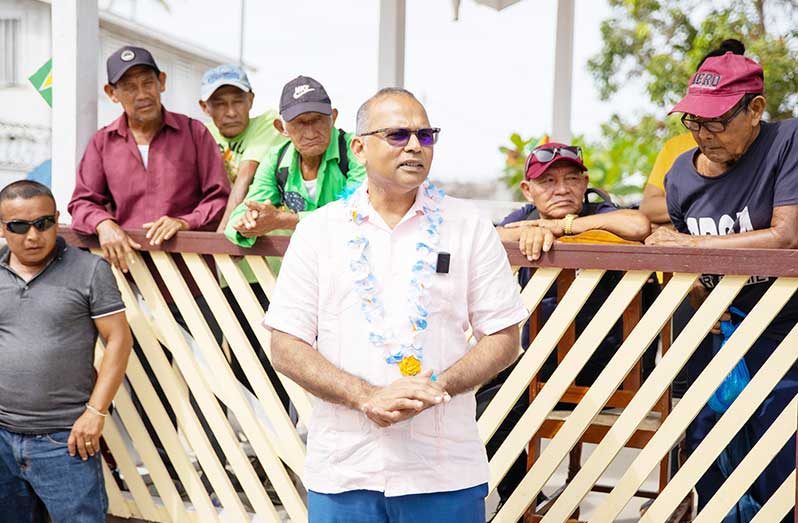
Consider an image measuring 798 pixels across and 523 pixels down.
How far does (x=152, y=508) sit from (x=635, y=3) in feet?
71.1

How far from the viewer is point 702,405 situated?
328 cm

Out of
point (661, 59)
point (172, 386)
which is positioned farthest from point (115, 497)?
point (661, 59)

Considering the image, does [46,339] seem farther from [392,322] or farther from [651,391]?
[651,391]

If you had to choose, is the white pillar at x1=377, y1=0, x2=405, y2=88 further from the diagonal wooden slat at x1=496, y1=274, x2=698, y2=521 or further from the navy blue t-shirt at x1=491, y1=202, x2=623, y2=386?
the diagonal wooden slat at x1=496, y1=274, x2=698, y2=521

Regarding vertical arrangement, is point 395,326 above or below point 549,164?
below

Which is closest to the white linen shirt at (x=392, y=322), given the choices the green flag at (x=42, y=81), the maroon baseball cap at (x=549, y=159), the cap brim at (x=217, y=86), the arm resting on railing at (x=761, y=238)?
the arm resting on railing at (x=761, y=238)

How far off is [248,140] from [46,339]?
4.89 feet

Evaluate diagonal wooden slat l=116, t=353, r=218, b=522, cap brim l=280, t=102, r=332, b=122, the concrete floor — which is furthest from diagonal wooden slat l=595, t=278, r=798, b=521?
cap brim l=280, t=102, r=332, b=122

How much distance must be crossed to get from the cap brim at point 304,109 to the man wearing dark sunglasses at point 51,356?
36.7 inches

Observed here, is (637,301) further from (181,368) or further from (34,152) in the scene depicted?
(34,152)

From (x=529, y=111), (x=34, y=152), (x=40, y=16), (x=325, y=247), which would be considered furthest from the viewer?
(x=529, y=111)

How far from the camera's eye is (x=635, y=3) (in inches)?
925

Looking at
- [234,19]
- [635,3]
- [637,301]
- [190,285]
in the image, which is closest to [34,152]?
[635,3]

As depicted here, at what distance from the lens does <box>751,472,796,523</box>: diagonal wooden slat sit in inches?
125
